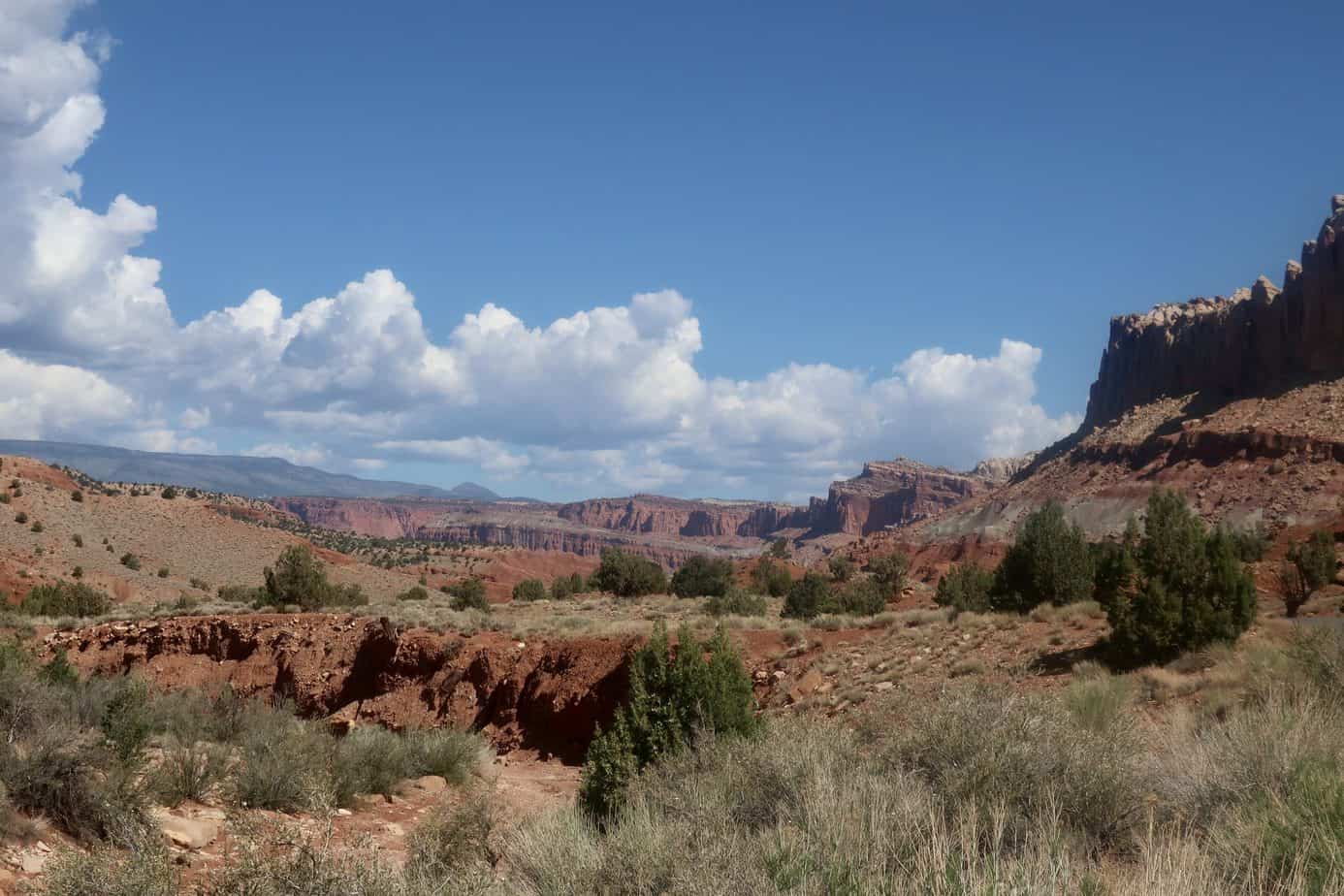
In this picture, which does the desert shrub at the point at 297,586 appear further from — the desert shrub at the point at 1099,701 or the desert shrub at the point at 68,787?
the desert shrub at the point at 1099,701

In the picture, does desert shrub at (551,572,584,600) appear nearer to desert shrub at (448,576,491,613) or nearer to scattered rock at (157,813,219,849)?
desert shrub at (448,576,491,613)

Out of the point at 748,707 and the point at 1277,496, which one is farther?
the point at 1277,496

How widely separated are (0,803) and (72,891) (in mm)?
4328

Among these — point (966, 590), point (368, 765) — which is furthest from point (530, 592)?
point (368, 765)

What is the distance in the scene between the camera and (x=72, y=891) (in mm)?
5082

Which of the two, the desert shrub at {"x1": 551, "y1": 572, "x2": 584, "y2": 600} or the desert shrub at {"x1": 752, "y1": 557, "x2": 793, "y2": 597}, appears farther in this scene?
the desert shrub at {"x1": 752, "y1": 557, "x2": 793, "y2": 597}

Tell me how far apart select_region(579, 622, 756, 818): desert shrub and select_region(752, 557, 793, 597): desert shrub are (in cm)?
3129

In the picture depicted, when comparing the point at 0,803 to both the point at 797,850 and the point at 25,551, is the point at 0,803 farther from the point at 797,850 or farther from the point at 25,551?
the point at 25,551

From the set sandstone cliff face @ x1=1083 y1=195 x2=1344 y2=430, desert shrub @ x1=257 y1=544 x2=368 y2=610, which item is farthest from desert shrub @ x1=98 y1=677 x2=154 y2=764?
sandstone cliff face @ x1=1083 y1=195 x2=1344 y2=430

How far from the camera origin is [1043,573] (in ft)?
87.1

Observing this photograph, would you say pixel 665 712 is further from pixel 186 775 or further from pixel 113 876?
pixel 113 876

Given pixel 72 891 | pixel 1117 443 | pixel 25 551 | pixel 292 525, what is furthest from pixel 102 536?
pixel 1117 443

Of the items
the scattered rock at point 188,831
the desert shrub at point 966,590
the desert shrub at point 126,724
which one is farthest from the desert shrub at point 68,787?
the desert shrub at point 966,590

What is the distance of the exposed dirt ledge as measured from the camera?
22.3 metres
